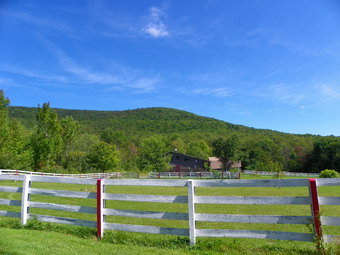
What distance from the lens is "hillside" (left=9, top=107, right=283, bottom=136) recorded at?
12300 cm

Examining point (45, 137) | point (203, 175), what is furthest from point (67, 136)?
point (203, 175)

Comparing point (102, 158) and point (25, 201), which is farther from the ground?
point (102, 158)

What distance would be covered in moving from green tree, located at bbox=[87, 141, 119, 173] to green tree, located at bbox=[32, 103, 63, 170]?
29.9ft

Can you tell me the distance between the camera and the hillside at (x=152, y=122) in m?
123

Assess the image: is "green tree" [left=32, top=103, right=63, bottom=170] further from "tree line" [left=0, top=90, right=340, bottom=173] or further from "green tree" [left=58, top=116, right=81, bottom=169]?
A: "green tree" [left=58, top=116, right=81, bottom=169]

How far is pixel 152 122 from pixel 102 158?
266 ft

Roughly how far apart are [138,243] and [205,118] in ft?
490

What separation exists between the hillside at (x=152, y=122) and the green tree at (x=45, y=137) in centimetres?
6670

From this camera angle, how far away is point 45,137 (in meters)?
43.0

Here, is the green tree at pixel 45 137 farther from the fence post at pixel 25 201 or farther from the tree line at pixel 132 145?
the fence post at pixel 25 201

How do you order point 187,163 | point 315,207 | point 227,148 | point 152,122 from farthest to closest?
point 152,122, point 187,163, point 227,148, point 315,207

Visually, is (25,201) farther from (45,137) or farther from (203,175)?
(203,175)

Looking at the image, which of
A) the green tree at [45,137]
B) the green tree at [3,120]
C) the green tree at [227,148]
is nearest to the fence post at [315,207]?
the green tree at [3,120]

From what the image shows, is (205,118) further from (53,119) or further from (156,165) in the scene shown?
(53,119)
